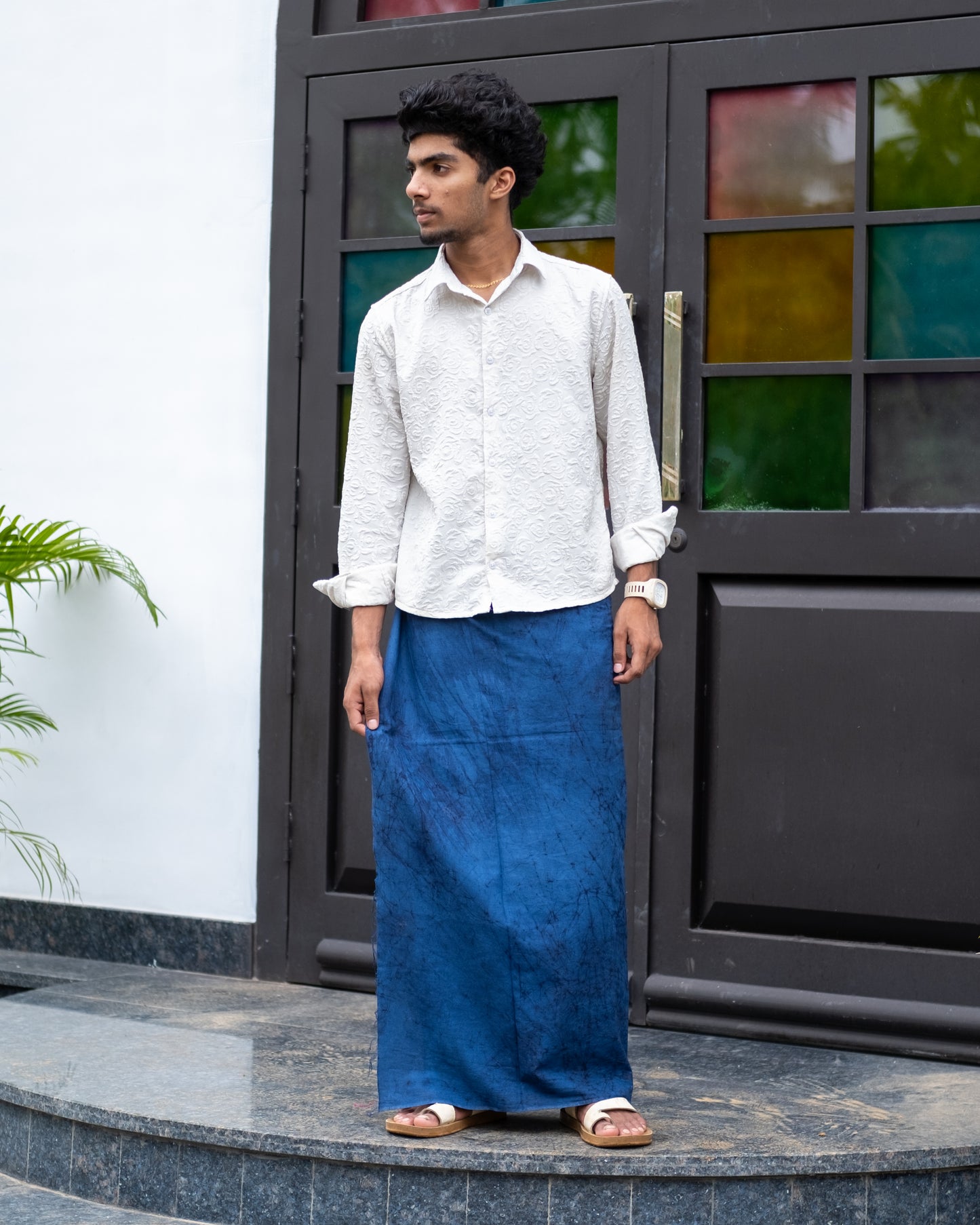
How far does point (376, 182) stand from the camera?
420cm

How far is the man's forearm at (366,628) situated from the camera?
3.00 m

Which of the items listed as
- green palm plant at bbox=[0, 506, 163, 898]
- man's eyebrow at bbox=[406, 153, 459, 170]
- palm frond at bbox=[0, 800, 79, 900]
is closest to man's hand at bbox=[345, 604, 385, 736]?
man's eyebrow at bbox=[406, 153, 459, 170]

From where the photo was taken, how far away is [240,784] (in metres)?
4.32

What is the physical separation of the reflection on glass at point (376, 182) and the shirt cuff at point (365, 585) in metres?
1.44

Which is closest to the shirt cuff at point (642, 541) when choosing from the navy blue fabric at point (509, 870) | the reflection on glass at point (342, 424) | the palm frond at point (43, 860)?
the navy blue fabric at point (509, 870)

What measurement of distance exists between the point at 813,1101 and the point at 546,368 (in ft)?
4.88

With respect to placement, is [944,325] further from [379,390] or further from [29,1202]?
[29,1202]

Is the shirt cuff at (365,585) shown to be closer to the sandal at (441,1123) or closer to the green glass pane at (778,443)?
the sandal at (441,1123)

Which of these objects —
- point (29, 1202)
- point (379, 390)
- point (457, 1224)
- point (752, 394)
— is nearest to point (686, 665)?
point (752, 394)

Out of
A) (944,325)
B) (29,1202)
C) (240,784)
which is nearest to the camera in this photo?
(29,1202)

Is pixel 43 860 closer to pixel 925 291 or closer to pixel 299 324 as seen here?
pixel 299 324

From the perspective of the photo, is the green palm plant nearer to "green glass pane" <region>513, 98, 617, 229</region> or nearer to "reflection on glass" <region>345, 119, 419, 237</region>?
"reflection on glass" <region>345, 119, 419, 237</region>

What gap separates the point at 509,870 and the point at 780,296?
1.60m

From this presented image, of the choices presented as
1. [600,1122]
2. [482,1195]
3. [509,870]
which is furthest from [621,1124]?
[509,870]
